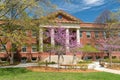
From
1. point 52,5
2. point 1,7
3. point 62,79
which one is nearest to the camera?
point 62,79

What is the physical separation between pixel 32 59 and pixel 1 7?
32.9 metres

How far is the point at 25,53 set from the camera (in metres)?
51.9

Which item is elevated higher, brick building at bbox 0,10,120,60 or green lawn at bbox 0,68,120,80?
brick building at bbox 0,10,120,60

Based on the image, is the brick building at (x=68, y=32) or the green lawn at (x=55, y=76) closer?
the green lawn at (x=55, y=76)

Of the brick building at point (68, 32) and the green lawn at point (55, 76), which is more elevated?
the brick building at point (68, 32)

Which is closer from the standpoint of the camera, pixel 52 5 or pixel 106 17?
pixel 52 5

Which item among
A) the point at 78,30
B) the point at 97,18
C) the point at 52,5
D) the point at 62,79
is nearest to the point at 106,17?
the point at 97,18

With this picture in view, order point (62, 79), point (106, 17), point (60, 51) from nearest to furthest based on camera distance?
point (62, 79) < point (60, 51) < point (106, 17)

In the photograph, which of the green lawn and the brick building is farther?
the brick building

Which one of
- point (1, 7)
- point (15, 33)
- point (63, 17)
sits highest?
point (63, 17)

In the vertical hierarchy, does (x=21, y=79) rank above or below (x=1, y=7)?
below

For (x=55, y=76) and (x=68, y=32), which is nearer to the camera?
(x=55, y=76)

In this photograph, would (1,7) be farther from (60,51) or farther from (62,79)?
(60,51)

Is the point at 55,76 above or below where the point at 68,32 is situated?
below
